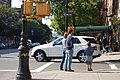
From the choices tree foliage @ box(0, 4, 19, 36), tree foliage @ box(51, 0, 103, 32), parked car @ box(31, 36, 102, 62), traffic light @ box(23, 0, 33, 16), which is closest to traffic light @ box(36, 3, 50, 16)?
traffic light @ box(23, 0, 33, 16)

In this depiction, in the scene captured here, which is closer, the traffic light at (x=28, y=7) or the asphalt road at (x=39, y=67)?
the traffic light at (x=28, y=7)

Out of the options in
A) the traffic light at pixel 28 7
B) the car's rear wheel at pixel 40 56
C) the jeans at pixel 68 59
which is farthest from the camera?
the car's rear wheel at pixel 40 56

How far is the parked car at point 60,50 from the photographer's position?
2227 cm

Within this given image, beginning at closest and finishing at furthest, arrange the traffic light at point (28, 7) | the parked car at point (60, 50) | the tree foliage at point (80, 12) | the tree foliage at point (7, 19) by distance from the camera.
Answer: the traffic light at point (28, 7)
the parked car at point (60, 50)
the tree foliage at point (80, 12)
the tree foliage at point (7, 19)

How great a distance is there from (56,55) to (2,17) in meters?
54.0

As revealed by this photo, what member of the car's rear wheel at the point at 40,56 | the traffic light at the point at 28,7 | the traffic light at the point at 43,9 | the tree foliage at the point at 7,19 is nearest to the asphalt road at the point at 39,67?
the car's rear wheel at the point at 40,56

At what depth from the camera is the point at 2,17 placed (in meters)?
75.2

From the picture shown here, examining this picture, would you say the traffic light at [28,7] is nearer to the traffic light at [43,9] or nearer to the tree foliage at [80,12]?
the traffic light at [43,9]

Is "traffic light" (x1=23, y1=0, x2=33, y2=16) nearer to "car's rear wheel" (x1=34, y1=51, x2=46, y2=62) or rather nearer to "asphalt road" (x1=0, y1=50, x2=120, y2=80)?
"asphalt road" (x1=0, y1=50, x2=120, y2=80)

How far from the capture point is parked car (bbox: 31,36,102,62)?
22.3 m

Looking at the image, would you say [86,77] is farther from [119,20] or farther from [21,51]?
[119,20]

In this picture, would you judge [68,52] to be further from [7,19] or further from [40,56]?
[7,19]

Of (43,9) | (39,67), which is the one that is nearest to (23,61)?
(43,9)

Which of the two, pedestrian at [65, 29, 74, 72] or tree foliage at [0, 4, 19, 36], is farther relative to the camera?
tree foliage at [0, 4, 19, 36]
